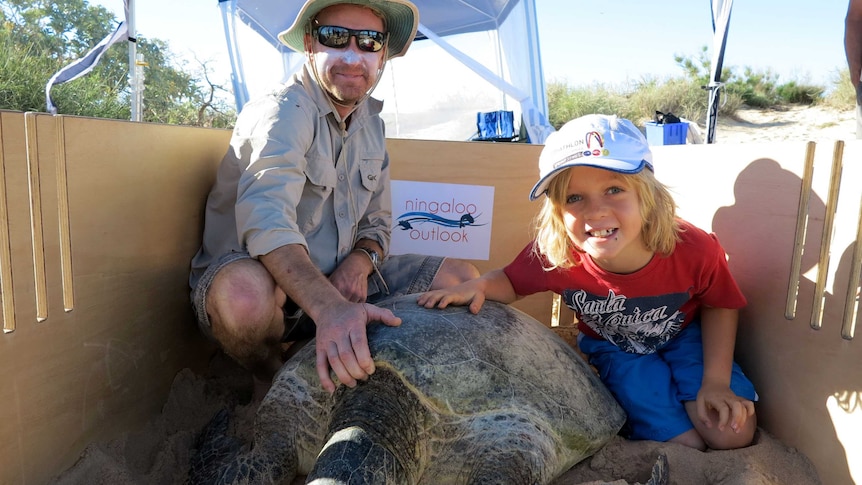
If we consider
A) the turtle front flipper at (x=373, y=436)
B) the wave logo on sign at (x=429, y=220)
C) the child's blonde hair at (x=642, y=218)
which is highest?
the child's blonde hair at (x=642, y=218)

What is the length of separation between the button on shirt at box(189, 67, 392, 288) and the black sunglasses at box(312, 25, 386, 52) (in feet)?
0.54

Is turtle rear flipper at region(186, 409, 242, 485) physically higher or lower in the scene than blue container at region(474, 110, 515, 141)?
lower

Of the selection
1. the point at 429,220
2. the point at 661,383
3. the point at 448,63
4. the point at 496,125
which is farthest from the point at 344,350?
the point at 448,63

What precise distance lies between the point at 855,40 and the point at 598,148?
88.7 inches

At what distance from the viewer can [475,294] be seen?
2027 millimetres

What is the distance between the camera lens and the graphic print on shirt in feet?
6.42

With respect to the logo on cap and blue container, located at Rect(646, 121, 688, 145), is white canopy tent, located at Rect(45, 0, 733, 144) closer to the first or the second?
blue container, located at Rect(646, 121, 688, 145)

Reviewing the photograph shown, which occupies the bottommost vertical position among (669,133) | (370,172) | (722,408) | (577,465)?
(577,465)

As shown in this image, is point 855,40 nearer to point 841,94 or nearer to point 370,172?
point 370,172

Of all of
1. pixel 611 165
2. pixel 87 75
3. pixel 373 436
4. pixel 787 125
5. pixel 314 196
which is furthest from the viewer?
pixel 787 125

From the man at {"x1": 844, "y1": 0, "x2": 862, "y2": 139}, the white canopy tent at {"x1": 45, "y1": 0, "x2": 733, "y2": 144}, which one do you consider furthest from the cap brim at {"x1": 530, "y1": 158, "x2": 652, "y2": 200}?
the white canopy tent at {"x1": 45, "y1": 0, "x2": 733, "y2": 144}

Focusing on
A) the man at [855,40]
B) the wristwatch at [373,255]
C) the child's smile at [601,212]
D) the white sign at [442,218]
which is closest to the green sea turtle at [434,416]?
the child's smile at [601,212]

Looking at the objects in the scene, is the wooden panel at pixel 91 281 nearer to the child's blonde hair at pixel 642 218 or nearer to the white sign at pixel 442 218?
the white sign at pixel 442 218

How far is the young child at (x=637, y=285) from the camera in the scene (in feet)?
5.78
